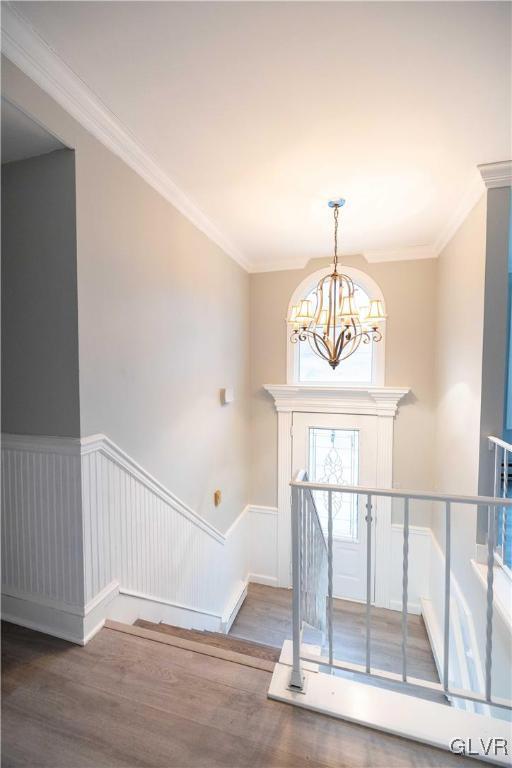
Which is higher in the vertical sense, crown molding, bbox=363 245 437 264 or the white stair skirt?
crown molding, bbox=363 245 437 264

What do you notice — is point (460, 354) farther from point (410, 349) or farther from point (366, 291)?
point (366, 291)

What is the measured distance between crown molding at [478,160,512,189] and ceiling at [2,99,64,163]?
2.32m

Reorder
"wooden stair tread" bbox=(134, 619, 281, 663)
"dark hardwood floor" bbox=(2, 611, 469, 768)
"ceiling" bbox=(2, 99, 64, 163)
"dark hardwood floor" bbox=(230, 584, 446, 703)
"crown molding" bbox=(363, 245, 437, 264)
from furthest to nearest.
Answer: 1. "crown molding" bbox=(363, 245, 437, 264)
2. "dark hardwood floor" bbox=(230, 584, 446, 703)
3. "wooden stair tread" bbox=(134, 619, 281, 663)
4. "ceiling" bbox=(2, 99, 64, 163)
5. "dark hardwood floor" bbox=(2, 611, 469, 768)

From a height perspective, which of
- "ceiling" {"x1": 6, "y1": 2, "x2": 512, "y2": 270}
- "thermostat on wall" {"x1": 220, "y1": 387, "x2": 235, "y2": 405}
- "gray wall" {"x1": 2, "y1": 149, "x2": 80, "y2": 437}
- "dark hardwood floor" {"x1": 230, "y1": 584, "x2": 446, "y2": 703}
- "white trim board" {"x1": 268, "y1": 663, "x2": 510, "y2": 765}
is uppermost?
"ceiling" {"x1": 6, "y1": 2, "x2": 512, "y2": 270}

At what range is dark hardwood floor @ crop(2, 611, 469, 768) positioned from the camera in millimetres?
1077

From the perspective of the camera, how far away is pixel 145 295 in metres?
1.97

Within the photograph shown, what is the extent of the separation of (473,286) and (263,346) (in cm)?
222

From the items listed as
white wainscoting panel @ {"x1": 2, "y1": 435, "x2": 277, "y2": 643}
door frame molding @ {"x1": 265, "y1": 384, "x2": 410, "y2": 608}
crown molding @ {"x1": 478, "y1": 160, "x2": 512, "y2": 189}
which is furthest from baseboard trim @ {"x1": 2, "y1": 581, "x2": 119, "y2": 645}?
crown molding @ {"x1": 478, "y1": 160, "x2": 512, "y2": 189}

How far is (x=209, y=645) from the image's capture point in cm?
168

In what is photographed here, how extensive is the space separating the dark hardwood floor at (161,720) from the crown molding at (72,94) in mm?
2469

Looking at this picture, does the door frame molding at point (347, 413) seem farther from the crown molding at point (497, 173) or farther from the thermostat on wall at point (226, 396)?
the crown molding at point (497, 173)

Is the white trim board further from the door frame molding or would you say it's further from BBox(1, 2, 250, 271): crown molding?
BBox(1, 2, 250, 271): crown molding

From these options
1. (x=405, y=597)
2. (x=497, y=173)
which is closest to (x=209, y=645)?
(x=405, y=597)

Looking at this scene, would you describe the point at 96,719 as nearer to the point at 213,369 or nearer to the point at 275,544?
the point at 213,369
